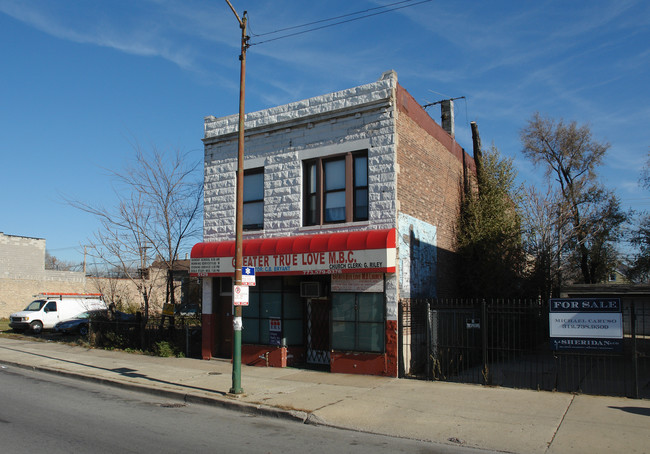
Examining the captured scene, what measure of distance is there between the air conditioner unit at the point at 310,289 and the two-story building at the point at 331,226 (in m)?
0.03

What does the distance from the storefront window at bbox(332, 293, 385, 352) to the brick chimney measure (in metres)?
9.24

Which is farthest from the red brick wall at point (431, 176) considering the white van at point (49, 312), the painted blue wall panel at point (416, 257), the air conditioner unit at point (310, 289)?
the white van at point (49, 312)

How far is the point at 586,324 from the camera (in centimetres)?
1067

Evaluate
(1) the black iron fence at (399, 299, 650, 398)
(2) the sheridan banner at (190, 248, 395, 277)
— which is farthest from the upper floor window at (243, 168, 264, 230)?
(1) the black iron fence at (399, 299, 650, 398)

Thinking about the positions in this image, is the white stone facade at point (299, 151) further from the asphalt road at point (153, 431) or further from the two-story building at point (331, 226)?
the asphalt road at point (153, 431)

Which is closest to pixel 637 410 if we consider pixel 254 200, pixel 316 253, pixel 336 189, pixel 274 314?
pixel 316 253

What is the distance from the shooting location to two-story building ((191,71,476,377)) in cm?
1311

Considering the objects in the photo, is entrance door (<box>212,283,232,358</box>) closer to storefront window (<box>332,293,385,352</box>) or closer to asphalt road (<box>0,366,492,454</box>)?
storefront window (<box>332,293,385,352</box>)

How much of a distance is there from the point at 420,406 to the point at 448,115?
1313 cm

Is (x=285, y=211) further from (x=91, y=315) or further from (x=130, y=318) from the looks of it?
(x=91, y=315)

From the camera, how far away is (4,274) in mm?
43500

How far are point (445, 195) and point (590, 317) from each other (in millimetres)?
7110

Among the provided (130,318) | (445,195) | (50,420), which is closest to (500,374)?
(445,195)

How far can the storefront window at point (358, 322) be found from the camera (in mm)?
12945
